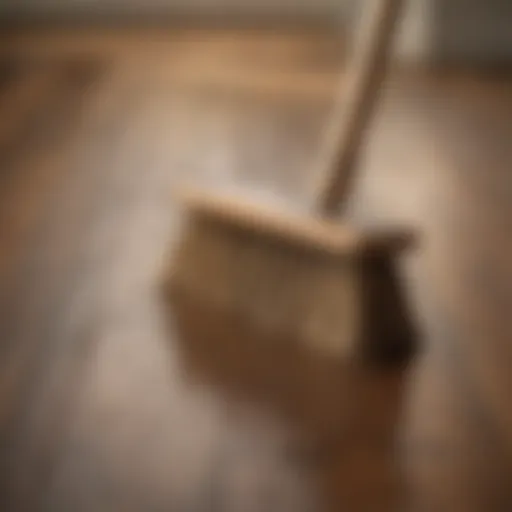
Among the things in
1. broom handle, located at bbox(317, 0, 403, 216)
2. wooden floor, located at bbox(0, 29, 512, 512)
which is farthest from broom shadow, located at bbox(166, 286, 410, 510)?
broom handle, located at bbox(317, 0, 403, 216)

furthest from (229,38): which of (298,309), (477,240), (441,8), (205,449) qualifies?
(205,449)

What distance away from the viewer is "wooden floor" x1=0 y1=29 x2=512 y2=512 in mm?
792

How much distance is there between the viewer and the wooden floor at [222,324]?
792 mm

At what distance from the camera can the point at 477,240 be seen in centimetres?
115

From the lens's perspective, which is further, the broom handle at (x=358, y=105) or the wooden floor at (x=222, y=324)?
the broom handle at (x=358, y=105)

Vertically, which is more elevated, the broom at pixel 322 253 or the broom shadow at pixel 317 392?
the broom at pixel 322 253

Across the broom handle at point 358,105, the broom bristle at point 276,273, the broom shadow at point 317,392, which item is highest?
the broom handle at point 358,105

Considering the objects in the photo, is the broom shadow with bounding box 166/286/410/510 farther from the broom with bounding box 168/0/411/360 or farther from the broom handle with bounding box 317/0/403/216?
the broom handle with bounding box 317/0/403/216

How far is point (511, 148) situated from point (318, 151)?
26 centimetres

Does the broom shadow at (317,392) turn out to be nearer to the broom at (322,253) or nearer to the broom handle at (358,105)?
the broom at (322,253)

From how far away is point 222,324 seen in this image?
1.00m

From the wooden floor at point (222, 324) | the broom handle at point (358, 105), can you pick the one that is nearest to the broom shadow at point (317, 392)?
the wooden floor at point (222, 324)

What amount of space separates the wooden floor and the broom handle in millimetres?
61

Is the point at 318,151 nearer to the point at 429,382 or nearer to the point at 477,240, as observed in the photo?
the point at 477,240
